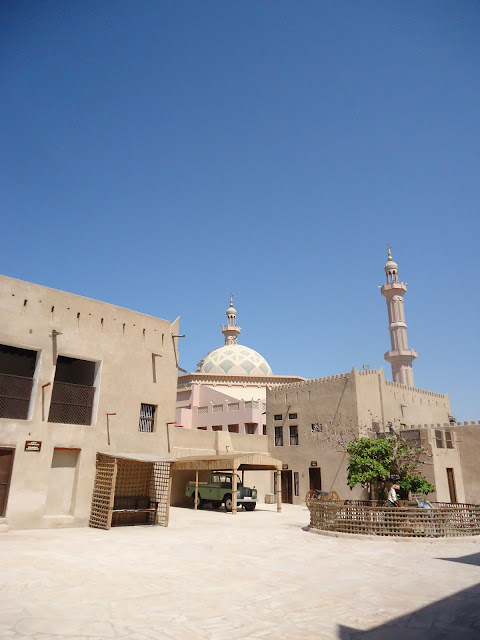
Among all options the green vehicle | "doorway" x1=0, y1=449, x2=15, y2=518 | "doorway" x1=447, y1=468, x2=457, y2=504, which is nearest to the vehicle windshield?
the green vehicle

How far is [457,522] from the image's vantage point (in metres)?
12.9

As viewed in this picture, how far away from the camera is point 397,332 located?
138 ft

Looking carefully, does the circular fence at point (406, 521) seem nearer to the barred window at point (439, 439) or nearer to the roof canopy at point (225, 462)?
the roof canopy at point (225, 462)

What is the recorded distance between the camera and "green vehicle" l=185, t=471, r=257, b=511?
2383 cm

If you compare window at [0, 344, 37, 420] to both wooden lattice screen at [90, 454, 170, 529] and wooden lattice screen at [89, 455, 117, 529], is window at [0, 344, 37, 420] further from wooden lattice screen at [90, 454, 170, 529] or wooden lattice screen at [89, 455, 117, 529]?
wooden lattice screen at [90, 454, 170, 529]

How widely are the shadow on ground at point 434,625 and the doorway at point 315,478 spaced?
2171 centimetres

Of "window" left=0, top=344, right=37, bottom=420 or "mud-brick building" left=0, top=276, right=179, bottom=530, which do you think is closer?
"mud-brick building" left=0, top=276, right=179, bottom=530

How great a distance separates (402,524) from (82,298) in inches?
492

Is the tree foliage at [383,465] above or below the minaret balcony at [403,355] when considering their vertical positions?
below

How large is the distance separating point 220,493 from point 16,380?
12.9 metres

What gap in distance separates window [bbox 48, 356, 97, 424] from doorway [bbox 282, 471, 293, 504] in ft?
54.0

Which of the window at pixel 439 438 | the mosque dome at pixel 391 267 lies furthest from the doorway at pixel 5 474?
the mosque dome at pixel 391 267

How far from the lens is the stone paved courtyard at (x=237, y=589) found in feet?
17.4

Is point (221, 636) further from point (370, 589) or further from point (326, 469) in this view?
point (326, 469)
